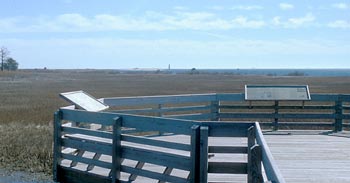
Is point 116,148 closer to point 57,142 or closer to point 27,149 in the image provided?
point 57,142

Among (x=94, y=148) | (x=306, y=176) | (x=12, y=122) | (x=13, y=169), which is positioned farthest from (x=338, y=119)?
(x=12, y=122)

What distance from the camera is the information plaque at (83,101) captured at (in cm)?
925

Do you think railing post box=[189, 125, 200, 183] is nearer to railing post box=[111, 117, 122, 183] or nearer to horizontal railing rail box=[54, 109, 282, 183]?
horizontal railing rail box=[54, 109, 282, 183]

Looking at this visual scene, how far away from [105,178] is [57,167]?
132 cm

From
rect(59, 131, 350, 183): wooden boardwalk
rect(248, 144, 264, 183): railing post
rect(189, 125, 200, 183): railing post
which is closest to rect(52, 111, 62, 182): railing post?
rect(59, 131, 350, 183): wooden boardwalk

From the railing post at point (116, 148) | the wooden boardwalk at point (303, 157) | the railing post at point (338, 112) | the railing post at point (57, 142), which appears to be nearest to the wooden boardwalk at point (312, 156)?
the wooden boardwalk at point (303, 157)

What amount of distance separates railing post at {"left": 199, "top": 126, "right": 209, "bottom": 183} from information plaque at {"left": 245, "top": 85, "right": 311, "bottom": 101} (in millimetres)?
6095

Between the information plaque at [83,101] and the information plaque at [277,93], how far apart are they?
4.13 m

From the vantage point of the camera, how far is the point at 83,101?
9570mm

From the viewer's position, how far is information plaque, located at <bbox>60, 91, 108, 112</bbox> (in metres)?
9.25

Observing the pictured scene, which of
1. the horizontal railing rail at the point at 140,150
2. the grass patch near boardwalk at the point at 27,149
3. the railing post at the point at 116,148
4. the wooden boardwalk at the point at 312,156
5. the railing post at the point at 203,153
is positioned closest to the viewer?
the railing post at the point at 203,153

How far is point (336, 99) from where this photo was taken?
1231 cm

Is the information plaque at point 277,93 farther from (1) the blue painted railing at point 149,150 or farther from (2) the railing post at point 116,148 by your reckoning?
(2) the railing post at point 116,148

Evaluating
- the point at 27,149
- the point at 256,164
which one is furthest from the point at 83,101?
the point at 256,164
